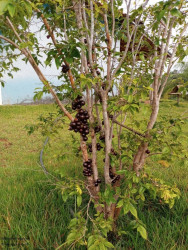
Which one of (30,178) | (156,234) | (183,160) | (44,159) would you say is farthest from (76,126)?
(44,159)

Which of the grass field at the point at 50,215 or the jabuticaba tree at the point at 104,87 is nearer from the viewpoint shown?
the jabuticaba tree at the point at 104,87

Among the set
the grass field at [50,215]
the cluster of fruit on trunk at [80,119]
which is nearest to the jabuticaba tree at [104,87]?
the cluster of fruit on trunk at [80,119]

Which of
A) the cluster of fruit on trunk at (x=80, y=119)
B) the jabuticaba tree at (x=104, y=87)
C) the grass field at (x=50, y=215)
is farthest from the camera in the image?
the grass field at (x=50, y=215)

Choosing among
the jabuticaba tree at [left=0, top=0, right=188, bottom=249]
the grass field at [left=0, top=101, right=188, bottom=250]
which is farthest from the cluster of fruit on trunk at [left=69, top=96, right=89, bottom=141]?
the grass field at [left=0, top=101, right=188, bottom=250]

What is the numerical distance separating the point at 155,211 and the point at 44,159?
2.27 meters

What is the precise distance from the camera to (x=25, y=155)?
414 centimetres

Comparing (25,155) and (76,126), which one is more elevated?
(76,126)

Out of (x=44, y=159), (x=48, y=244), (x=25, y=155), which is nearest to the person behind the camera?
(x=48, y=244)

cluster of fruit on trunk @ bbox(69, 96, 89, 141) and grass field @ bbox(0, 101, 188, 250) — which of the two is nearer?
cluster of fruit on trunk @ bbox(69, 96, 89, 141)

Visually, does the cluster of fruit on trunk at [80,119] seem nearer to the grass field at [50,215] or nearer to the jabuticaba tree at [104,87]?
the jabuticaba tree at [104,87]

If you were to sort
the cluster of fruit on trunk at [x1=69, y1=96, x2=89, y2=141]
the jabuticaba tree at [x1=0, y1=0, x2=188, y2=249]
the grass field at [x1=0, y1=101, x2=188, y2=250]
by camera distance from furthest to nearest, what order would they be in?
the grass field at [x1=0, y1=101, x2=188, y2=250] < the cluster of fruit on trunk at [x1=69, y1=96, x2=89, y2=141] < the jabuticaba tree at [x1=0, y1=0, x2=188, y2=249]

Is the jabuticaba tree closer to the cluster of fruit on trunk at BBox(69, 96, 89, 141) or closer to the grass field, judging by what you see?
the cluster of fruit on trunk at BBox(69, 96, 89, 141)

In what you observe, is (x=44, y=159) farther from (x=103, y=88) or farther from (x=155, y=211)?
(x=103, y=88)

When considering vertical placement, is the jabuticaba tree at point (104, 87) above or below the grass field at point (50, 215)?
above
